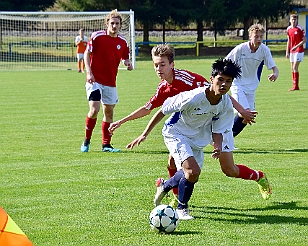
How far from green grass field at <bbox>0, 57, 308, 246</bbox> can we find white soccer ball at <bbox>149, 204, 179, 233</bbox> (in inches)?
2.8

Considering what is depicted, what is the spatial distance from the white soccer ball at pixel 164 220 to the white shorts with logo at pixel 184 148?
0.56 metres

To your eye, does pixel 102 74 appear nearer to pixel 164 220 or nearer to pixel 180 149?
pixel 180 149

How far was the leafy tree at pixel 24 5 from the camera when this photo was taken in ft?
138

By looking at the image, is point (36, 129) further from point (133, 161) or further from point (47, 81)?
point (47, 81)

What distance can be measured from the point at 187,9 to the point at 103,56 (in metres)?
34.8

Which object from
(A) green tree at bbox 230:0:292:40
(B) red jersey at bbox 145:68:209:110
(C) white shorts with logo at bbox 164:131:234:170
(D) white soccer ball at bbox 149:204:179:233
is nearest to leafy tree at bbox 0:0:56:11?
(A) green tree at bbox 230:0:292:40

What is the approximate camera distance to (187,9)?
43.4 meters

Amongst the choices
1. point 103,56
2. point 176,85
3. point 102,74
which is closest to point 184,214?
point 176,85

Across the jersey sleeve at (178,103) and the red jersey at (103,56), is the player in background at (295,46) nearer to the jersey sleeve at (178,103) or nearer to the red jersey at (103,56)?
the red jersey at (103,56)

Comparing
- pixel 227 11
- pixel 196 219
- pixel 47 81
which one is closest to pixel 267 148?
pixel 196 219

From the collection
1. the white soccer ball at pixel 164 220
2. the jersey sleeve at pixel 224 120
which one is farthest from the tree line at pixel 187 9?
the white soccer ball at pixel 164 220

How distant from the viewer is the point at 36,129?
11703mm

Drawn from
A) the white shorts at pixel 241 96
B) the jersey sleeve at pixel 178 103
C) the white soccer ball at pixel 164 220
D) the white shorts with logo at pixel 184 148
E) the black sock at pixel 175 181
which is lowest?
the white soccer ball at pixel 164 220

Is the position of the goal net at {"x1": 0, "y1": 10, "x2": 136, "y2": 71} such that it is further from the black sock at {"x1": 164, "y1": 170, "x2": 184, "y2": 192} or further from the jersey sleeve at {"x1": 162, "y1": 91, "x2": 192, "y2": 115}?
the jersey sleeve at {"x1": 162, "y1": 91, "x2": 192, "y2": 115}
